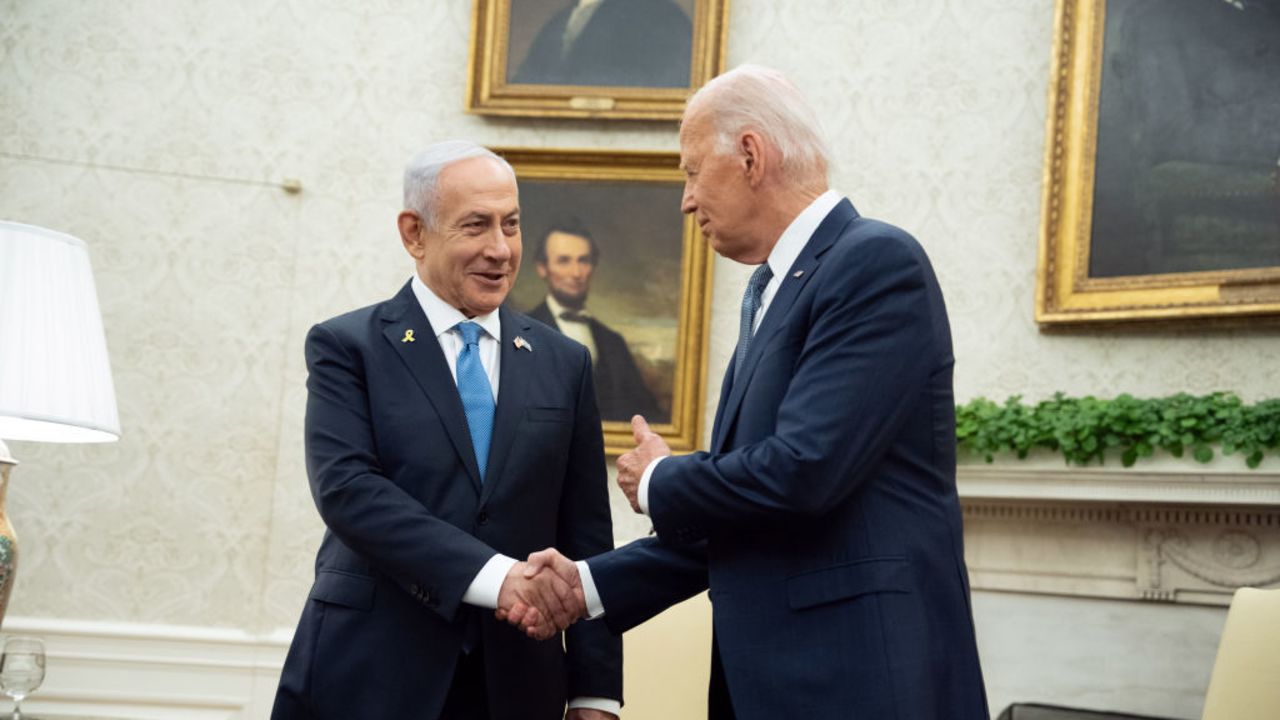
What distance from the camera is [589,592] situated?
2691mm

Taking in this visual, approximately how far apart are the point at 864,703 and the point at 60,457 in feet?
15.2

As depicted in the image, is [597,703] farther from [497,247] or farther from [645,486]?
[497,247]

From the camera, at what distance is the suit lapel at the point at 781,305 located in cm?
243

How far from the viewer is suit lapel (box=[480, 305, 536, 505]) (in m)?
2.71

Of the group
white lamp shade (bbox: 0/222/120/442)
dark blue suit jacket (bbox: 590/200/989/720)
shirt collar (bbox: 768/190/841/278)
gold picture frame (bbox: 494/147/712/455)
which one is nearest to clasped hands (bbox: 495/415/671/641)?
dark blue suit jacket (bbox: 590/200/989/720)

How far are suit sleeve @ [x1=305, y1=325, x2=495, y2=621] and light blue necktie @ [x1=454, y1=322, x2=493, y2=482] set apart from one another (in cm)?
18

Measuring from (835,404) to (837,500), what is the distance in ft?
0.52

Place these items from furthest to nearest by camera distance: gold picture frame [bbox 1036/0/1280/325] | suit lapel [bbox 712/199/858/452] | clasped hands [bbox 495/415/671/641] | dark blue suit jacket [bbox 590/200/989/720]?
gold picture frame [bbox 1036/0/1280/325] → clasped hands [bbox 495/415/671/641] → suit lapel [bbox 712/199/858/452] → dark blue suit jacket [bbox 590/200/989/720]

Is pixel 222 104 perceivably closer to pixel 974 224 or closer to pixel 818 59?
pixel 818 59

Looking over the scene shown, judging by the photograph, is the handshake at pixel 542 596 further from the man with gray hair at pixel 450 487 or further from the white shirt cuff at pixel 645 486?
the white shirt cuff at pixel 645 486

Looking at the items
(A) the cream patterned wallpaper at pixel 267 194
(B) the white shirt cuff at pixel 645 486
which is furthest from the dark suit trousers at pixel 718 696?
(A) the cream patterned wallpaper at pixel 267 194

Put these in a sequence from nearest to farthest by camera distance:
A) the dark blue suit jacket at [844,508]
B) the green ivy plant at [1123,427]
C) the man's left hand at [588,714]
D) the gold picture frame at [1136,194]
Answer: the dark blue suit jacket at [844,508], the man's left hand at [588,714], the green ivy plant at [1123,427], the gold picture frame at [1136,194]

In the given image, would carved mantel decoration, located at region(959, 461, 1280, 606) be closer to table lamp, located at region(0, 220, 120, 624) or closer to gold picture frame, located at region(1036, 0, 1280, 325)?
gold picture frame, located at region(1036, 0, 1280, 325)

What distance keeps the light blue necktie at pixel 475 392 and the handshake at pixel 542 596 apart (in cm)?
22
